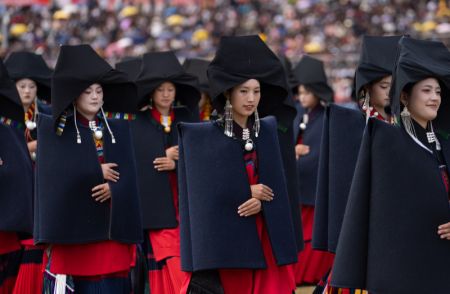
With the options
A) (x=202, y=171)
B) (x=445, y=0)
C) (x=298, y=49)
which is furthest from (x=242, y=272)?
(x=445, y=0)

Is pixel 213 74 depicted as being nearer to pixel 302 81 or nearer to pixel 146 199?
pixel 146 199

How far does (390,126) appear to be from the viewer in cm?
634

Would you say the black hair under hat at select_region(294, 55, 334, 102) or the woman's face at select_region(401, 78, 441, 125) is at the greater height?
the black hair under hat at select_region(294, 55, 334, 102)

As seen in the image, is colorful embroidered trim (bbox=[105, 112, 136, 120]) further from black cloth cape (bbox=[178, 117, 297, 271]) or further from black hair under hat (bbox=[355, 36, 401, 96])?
black hair under hat (bbox=[355, 36, 401, 96])

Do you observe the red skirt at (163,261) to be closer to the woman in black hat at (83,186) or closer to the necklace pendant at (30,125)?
the woman in black hat at (83,186)

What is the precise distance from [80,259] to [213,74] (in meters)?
1.88

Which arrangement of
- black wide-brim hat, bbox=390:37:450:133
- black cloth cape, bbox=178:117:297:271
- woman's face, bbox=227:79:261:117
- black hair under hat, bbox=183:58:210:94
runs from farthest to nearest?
black hair under hat, bbox=183:58:210:94 → woman's face, bbox=227:79:261:117 → black cloth cape, bbox=178:117:297:271 → black wide-brim hat, bbox=390:37:450:133

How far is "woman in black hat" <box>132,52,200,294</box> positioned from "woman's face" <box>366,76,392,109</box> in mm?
2312

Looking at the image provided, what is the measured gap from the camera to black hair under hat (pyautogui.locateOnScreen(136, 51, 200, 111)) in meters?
10.2

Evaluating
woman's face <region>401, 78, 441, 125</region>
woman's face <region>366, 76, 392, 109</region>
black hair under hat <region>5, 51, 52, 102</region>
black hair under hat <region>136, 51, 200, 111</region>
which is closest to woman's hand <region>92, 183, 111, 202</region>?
black hair under hat <region>136, 51, 200, 111</region>

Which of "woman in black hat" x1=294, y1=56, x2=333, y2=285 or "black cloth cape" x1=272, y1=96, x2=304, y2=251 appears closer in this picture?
"black cloth cape" x1=272, y1=96, x2=304, y2=251

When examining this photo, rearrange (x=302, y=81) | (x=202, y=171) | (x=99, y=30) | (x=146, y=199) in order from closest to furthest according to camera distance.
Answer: (x=202, y=171), (x=146, y=199), (x=302, y=81), (x=99, y=30)

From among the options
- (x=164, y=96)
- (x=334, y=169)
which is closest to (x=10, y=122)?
(x=164, y=96)

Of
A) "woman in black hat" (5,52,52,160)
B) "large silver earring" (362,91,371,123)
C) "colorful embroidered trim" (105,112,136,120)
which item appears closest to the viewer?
"large silver earring" (362,91,371,123)
